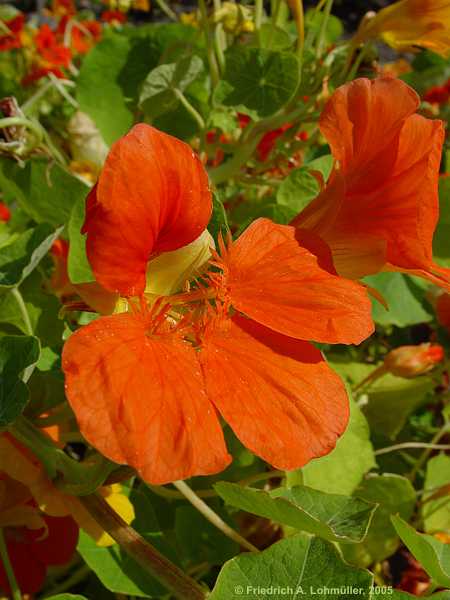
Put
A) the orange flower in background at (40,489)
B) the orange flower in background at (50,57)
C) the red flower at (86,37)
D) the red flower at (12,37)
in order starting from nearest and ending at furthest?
the orange flower in background at (40,489) < the orange flower in background at (50,57) < the red flower at (12,37) < the red flower at (86,37)

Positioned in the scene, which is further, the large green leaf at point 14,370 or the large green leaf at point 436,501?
the large green leaf at point 436,501

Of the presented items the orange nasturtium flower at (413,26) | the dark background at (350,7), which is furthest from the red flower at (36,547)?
the dark background at (350,7)

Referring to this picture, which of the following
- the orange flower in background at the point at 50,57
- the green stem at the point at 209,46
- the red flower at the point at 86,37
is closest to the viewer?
the green stem at the point at 209,46

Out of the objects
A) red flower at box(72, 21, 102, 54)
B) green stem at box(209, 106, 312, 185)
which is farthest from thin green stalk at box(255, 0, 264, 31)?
red flower at box(72, 21, 102, 54)

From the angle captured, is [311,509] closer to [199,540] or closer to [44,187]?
[199,540]

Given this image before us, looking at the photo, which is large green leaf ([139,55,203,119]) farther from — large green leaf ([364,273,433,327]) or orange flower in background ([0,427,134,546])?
orange flower in background ([0,427,134,546])

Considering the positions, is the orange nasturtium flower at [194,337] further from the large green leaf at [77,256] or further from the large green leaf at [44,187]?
the large green leaf at [44,187]

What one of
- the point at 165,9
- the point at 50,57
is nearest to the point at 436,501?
the point at 165,9
